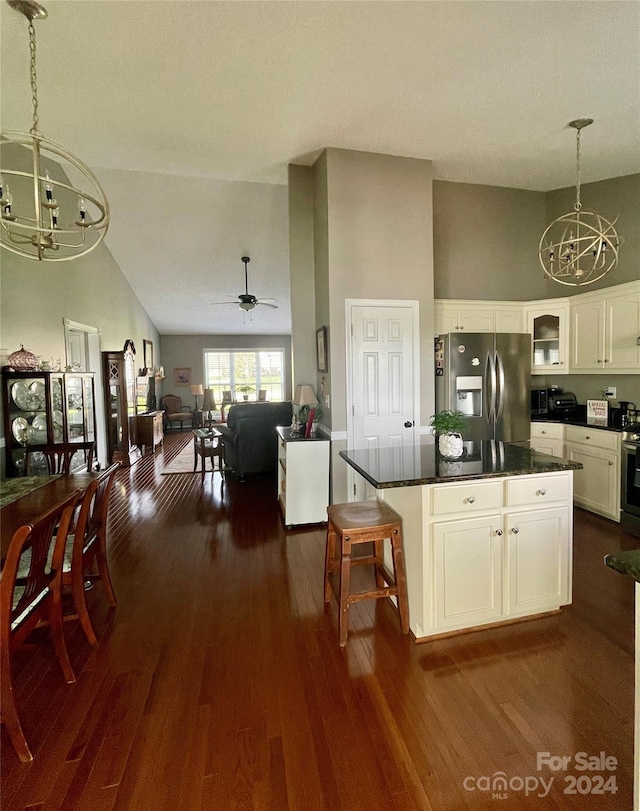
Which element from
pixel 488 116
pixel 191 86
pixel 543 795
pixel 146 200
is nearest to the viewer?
pixel 543 795

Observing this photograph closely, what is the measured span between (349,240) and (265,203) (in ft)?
7.35

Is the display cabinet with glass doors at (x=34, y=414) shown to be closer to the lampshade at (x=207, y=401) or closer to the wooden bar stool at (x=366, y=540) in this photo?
the wooden bar stool at (x=366, y=540)

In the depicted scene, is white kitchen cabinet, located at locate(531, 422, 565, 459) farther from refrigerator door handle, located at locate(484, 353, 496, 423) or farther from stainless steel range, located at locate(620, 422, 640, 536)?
stainless steel range, located at locate(620, 422, 640, 536)

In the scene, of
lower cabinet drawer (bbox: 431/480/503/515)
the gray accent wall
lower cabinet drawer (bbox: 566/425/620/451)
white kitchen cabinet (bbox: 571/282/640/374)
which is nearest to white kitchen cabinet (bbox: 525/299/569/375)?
white kitchen cabinet (bbox: 571/282/640/374)

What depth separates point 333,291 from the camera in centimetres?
362

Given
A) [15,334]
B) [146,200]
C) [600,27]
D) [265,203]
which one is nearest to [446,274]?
[600,27]

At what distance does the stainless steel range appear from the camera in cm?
314

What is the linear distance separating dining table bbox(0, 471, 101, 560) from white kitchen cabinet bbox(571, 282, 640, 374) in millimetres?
4440

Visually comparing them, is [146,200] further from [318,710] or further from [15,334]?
[318,710]

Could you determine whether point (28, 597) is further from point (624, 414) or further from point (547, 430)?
point (624, 414)

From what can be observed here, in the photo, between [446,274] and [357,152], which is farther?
[446,274]

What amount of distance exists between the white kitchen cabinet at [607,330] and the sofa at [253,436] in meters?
3.48

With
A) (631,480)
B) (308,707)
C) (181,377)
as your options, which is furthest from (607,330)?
(181,377)

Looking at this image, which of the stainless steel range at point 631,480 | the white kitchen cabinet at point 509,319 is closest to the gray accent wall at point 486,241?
the white kitchen cabinet at point 509,319
